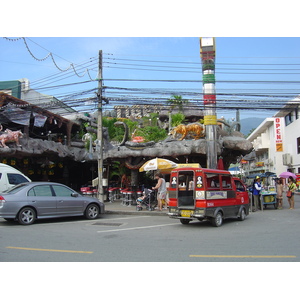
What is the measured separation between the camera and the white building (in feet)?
115

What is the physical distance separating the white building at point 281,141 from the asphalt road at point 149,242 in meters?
23.1

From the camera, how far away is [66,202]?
11344mm

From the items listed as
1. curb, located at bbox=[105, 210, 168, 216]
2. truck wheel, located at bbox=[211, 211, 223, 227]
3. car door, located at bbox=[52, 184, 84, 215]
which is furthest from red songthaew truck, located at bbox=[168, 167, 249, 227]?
car door, located at bbox=[52, 184, 84, 215]

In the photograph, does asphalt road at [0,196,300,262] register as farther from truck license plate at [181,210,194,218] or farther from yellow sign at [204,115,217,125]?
yellow sign at [204,115,217,125]

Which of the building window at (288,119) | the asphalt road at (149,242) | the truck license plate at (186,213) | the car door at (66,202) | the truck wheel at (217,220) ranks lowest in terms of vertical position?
the asphalt road at (149,242)

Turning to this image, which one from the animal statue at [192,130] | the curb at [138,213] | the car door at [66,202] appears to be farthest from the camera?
the animal statue at [192,130]

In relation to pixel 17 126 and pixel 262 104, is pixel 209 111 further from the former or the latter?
pixel 17 126

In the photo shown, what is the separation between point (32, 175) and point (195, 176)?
758 inches

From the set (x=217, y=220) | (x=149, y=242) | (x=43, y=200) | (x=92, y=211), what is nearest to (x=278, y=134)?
(x=217, y=220)

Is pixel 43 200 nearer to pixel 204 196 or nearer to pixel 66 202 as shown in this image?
pixel 66 202

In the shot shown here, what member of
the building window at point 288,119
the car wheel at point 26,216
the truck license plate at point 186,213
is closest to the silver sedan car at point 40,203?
the car wheel at point 26,216

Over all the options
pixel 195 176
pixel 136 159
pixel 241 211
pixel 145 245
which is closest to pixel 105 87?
pixel 136 159

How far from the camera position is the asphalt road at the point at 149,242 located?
19.9 feet

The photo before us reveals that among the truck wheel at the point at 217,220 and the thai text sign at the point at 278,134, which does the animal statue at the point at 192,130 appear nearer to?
the truck wheel at the point at 217,220
